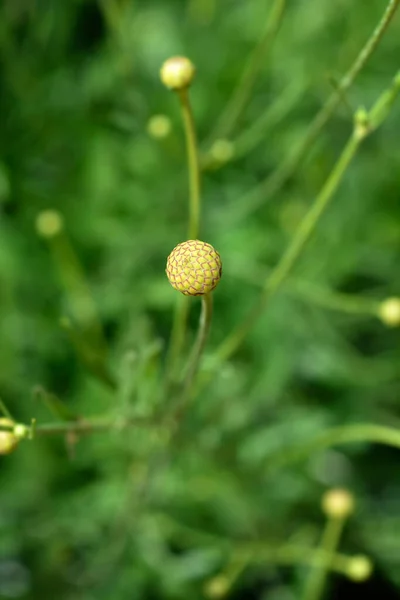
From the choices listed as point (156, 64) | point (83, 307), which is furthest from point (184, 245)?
point (156, 64)

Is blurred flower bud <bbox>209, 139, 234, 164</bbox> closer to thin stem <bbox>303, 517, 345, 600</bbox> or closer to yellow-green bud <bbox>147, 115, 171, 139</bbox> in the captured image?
yellow-green bud <bbox>147, 115, 171, 139</bbox>

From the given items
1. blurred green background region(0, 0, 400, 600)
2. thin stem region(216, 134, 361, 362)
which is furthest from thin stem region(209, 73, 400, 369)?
blurred green background region(0, 0, 400, 600)

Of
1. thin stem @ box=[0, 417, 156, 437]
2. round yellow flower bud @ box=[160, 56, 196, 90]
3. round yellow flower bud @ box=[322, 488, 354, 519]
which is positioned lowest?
thin stem @ box=[0, 417, 156, 437]

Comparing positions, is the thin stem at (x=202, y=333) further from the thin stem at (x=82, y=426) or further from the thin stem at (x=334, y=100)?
the thin stem at (x=334, y=100)

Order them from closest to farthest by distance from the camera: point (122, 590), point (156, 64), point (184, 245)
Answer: point (184, 245), point (122, 590), point (156, 64)

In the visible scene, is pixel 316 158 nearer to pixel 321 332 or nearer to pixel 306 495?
pixel 321 332

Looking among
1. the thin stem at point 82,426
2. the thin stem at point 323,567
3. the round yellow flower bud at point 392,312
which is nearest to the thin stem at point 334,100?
the round yellow flower bud at point 392,312

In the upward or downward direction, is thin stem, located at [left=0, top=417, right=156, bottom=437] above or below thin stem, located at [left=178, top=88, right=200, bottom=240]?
below
